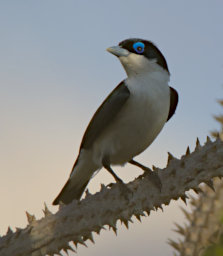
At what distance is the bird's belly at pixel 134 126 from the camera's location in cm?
520

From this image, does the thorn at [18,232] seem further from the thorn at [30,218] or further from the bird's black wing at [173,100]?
the bird's black wing at [173,100]

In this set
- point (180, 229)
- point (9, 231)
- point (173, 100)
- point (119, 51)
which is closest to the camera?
point (9, 231)

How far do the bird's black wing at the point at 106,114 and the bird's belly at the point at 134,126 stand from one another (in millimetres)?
63

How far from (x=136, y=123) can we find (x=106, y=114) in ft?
1.11

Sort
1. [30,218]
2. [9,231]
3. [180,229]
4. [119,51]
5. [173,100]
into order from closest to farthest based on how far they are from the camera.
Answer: [9,231]
[30,218]
[180,229]
[119,51]
[173,100]

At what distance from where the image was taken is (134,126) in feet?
17.1

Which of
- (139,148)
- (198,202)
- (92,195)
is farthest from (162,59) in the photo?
(92,195)

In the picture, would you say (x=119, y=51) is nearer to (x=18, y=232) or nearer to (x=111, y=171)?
(x=111, y=171)

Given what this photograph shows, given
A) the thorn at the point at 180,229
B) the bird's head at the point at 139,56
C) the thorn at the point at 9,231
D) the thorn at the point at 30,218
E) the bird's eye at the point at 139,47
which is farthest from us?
the bird's eye at the point at 139,47

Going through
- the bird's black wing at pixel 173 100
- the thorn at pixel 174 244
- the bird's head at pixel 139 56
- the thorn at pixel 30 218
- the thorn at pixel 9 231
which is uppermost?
the bird's head at pixel 139 56

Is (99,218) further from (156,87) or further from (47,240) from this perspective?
(156,87)

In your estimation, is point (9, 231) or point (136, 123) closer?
point (9, 231)

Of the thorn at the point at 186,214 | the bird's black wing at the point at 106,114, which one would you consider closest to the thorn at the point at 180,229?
the thorn at the point at 186,214

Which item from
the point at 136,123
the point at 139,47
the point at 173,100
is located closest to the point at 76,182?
the point at 136,123
